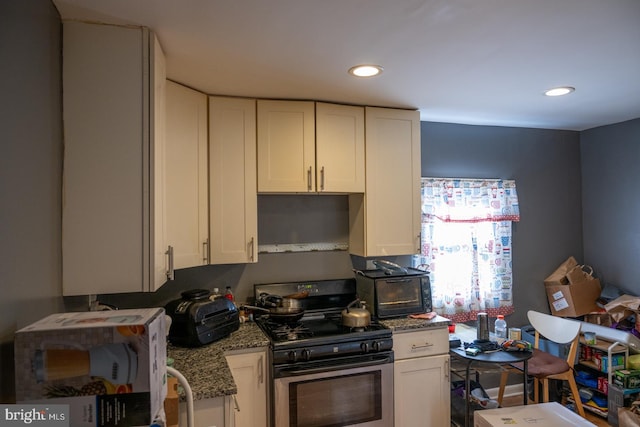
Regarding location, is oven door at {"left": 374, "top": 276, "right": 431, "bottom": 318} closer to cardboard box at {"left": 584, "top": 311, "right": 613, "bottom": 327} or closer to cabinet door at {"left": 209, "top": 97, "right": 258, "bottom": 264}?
cabinet door at {"left": 209, "top": 97, "right": 258, "bottom": 264}

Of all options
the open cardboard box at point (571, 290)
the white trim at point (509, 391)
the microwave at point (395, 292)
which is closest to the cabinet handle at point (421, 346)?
the microwave at point (395, 292)

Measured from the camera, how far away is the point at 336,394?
2.21 meters

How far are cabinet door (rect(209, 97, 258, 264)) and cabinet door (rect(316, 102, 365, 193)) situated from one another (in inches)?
16.9

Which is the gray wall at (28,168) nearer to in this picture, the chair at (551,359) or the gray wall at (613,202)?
the chair at (551,359)

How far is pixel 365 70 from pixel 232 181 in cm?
101

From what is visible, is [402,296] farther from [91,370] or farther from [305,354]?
[91,370]

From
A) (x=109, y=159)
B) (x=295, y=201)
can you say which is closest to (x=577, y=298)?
(x=295, y=201)

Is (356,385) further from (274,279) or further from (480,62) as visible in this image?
(480,62)

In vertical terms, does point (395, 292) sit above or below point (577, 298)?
above

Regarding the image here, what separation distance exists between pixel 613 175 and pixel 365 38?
9.44 feet

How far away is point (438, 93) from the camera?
2.44 metres

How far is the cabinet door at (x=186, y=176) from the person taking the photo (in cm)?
201

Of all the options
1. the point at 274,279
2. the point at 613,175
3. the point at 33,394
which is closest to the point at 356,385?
the point at 274,279

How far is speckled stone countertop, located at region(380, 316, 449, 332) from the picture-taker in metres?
2.41
